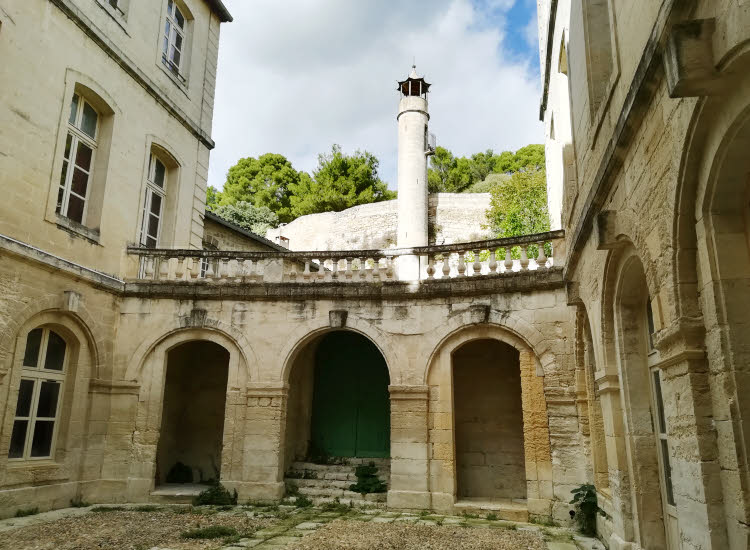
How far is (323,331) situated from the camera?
9.03m

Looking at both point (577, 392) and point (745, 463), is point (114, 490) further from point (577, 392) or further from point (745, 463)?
point (745, 463)

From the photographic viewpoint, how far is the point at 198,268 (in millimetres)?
9617

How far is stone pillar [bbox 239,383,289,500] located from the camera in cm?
841

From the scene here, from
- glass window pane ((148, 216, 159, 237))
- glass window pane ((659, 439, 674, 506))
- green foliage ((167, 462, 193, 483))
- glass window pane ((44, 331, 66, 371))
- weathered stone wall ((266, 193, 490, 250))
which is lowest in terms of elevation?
green foliage ((167, 462, 193, 483))

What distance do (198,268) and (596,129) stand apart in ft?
22.0

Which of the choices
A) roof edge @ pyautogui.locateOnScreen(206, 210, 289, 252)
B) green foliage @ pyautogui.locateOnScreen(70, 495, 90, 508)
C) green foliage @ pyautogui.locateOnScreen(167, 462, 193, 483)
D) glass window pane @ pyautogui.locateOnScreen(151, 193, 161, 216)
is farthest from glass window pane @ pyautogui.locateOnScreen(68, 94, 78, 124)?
green foliage @ pyautogui.locateOnScreen(167, 462, 193, 483)

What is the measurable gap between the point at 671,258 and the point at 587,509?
4.38 m

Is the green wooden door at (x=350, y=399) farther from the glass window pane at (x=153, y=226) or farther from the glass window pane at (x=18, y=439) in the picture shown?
the glass window pane at (x=18, y=439)

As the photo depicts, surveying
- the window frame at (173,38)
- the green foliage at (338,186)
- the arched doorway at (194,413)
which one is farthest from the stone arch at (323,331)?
the green foliage at (338,186)

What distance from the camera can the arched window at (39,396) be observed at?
24.6ft

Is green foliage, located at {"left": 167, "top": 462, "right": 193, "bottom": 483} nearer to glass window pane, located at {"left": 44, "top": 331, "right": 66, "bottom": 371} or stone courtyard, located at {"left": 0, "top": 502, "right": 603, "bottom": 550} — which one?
A: stone courtyard, located at {"left": 0, "top": 502, "right": 603, "bottom": 550}

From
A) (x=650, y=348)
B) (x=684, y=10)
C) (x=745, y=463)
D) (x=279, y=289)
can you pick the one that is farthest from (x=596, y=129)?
(x=279, y=289)

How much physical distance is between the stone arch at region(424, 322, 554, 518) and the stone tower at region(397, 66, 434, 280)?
48.2ft

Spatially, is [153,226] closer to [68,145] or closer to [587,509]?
[68,145]
